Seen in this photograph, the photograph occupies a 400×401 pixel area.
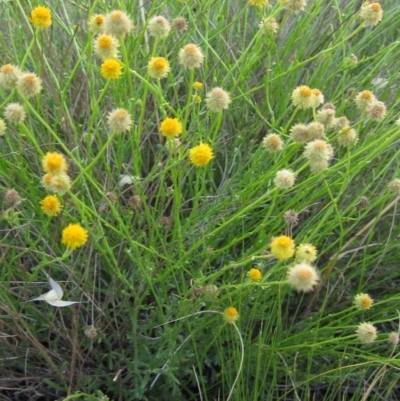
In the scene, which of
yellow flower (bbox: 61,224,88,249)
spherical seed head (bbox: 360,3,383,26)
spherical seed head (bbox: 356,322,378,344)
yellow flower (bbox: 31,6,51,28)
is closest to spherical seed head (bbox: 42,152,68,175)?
yellow flower (bbox: 61,224,88,249)

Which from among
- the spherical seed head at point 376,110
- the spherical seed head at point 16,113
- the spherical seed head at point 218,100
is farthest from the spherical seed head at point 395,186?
the spherical seed head at point 16,113

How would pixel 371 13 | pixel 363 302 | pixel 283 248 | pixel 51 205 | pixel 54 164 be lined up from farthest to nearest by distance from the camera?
pixel 371 13
pixel 363 302
pixel 51 205
pixel 283 248
pixel 54 164

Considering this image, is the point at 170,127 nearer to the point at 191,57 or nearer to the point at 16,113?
the point at 191,57

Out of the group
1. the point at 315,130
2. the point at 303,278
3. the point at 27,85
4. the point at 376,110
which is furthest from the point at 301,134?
the point at 27,85

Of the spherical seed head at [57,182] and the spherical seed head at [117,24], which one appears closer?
the spherical seed head at [57,182]

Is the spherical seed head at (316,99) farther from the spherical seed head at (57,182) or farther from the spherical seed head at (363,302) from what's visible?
the spherical seed head at (57,182)

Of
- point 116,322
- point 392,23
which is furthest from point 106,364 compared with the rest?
point 392,23

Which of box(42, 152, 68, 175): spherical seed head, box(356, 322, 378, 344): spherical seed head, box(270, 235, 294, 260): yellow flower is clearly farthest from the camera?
box(356, 322, 378, 344): spherical seed head

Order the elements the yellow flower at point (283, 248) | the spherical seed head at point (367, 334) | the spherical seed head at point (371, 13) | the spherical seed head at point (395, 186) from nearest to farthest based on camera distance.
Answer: the yellow flower at point (283, 248), the spherical seed head at point (367, 334), the spherical seed head at point (395, 186), the spherical seed head at point (371, 13)

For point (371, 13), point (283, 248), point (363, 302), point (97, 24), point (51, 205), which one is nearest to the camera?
point (283, 248)

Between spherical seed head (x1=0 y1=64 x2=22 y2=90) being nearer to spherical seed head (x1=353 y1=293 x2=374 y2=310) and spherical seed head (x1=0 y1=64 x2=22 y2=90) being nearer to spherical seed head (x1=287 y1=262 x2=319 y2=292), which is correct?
spherical seed head (x1=287 y1=262 x2=319 y2=292)

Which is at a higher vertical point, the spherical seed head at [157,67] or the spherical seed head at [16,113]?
the spherical seed head at [157,67]

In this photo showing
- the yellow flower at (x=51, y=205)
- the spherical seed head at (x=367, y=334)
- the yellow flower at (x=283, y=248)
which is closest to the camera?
the yellow flower at (x=283, y=248)

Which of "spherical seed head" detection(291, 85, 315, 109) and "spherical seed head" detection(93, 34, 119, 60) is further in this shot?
"spherical seed head" detection(291, 85, 315, 109)
